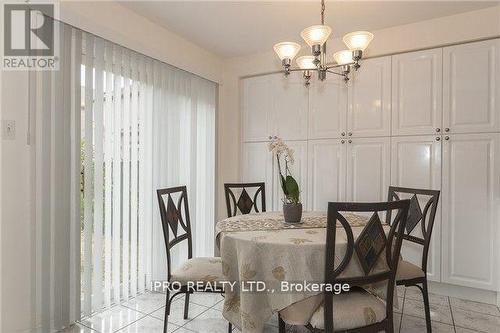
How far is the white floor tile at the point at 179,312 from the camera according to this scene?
2.25m

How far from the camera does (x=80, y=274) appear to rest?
215 centimetres

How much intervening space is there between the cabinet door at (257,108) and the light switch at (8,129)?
224cm

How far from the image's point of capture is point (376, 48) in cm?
289

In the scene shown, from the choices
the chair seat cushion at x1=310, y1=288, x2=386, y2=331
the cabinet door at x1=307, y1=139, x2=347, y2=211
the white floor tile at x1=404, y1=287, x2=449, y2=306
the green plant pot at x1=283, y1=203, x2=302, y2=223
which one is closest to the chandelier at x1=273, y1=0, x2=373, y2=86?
the green plant pot at x1=283, y1=203, x2=302, y2=223

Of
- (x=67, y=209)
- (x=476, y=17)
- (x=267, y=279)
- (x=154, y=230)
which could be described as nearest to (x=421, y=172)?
(x=476, y=17)

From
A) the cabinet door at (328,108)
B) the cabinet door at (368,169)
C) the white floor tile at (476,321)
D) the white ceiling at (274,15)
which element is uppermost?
the white ceiling at (274,15)

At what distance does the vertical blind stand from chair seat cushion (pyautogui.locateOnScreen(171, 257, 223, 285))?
777 mm

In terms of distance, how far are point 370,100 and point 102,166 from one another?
2444 mm

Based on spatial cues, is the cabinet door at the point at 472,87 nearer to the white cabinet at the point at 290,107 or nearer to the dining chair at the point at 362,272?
the white cabinet at the point at 290,107

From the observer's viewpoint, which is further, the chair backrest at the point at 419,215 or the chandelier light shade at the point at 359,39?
the chair backrest at the point at 419,215

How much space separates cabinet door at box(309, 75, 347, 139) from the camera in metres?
3.06

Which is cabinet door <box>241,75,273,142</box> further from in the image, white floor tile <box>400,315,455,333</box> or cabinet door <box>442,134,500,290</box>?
white floor tile <box>400,315,455,333</box>

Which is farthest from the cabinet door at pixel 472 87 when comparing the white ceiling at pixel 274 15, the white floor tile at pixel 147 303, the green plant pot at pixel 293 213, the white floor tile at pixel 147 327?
the white floor tile at pixel 147 303

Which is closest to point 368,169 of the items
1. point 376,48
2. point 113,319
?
point 376,48
